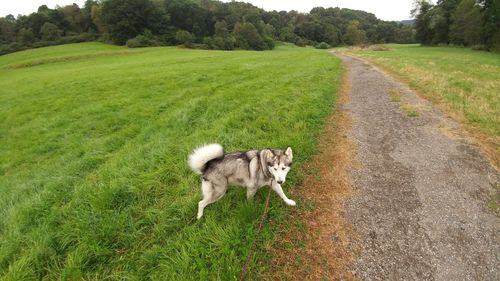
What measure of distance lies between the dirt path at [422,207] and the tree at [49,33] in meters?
84.2

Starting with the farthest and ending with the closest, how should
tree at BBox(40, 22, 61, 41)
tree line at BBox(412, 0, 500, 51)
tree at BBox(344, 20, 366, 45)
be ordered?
1. tree at BBox(344, 20, 366, 45)
2. tree at BBox(40, 22, 61, 41)
3. tree line at BBox(412, 0, 500, 51)

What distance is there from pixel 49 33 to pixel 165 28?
29.7m

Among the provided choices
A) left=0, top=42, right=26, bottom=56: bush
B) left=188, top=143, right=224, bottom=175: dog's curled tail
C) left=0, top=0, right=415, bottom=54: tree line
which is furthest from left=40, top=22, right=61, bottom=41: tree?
left=188, top=143, right=224, bottom=175: dog's curled tail

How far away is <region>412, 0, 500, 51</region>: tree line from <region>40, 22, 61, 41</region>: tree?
320 feet

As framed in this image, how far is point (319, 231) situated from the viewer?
3.94m

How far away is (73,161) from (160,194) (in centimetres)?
406

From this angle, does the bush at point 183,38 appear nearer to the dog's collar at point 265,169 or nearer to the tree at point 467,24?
the tree at point 467,24

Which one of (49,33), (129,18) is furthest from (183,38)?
(49,33)

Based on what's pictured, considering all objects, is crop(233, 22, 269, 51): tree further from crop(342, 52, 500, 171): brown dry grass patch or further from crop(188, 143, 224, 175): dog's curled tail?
crop(188, 143, 224, 175): dog's curled tail

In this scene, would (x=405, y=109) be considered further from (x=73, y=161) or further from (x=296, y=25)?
(x=296, y=25)

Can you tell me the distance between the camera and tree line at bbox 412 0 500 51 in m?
45.9

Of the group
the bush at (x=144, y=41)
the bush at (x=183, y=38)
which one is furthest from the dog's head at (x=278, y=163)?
the bush at (x=183, y=38)

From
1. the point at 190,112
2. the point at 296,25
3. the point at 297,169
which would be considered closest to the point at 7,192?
the point at 190,112

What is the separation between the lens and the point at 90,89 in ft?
52.9
